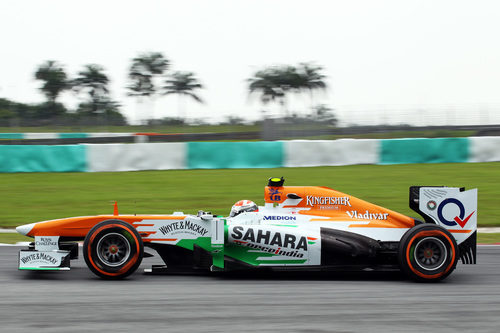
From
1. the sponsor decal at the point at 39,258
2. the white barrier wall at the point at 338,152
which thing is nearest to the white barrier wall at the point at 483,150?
the white barrier wall at the point at 338,152

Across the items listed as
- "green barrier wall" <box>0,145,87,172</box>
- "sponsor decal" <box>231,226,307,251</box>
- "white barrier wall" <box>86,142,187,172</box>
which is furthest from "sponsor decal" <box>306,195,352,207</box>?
"green barrier wall" <box>0,145,87,172</box>

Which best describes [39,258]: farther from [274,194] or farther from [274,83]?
[274,83]

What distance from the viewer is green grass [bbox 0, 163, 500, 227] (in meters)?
12.6

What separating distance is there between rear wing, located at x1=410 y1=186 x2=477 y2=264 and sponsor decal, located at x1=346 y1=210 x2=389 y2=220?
44 cm

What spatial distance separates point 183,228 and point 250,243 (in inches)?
30.6

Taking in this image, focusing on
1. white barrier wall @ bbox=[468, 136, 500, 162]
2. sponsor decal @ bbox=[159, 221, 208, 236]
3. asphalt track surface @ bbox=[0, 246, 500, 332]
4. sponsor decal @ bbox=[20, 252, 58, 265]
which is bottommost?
asphalt track surface @ bbox=[0, 246, 500, 332]

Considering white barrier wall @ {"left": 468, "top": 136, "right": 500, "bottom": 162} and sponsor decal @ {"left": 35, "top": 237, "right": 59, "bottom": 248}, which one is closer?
sponsor decal @ {"left": 35, "top": 237, "right": 59, "bottom": 248}

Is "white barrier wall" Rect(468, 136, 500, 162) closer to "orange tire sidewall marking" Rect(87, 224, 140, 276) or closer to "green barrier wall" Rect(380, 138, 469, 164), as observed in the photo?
"green barrier wall" Rect(380, 138, 469, 164)

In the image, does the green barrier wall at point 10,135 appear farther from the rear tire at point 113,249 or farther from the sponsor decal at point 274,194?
the sponsor decal at point 274,194

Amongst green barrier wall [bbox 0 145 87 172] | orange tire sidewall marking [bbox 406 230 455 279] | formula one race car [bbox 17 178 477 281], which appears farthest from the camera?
green barrier wall [bbox 0 145 87 172]

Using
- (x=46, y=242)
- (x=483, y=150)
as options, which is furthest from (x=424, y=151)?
(x=46, y=242)

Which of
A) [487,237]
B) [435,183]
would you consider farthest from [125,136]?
[487,237]

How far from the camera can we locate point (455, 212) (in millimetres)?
7082

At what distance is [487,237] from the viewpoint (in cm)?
1015
